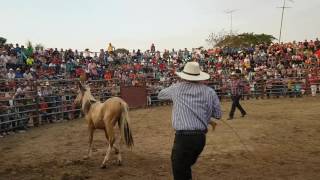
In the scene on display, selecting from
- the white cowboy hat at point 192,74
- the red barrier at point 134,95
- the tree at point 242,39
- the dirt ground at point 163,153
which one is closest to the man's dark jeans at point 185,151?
the white cowboy hat at point 192,74

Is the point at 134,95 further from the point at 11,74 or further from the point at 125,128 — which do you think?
the point at 125,128

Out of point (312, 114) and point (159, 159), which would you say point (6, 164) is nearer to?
point (159, 159)

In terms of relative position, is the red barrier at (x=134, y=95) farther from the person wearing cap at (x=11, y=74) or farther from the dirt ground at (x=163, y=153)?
the dirt ground at (x=163, y=153)

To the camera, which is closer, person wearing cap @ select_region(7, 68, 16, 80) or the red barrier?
person wearing cap @ select_region(7, 68, 16, 80)

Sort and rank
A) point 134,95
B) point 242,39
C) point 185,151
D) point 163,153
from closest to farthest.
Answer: point 185,151
point 163,153
point 134,95
point 242,39

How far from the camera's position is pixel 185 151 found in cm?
497

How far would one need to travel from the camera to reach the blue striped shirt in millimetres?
5059

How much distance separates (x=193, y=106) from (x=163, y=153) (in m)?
4.80

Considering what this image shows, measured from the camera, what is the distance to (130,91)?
2148cm

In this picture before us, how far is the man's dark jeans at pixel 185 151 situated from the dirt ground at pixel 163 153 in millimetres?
2510

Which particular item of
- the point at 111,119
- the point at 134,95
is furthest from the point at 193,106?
the point at 134,95

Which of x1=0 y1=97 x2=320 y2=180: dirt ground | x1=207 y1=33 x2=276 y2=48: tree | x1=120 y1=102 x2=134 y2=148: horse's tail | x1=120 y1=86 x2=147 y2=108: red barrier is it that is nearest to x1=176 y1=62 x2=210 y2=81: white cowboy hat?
x1=0 y1=97 x2=320 y2=180: dirt ground

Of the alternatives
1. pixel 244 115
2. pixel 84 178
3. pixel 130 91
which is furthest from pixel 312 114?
pixel 84 178

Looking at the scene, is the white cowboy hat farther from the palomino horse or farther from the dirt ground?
the palomino horse
